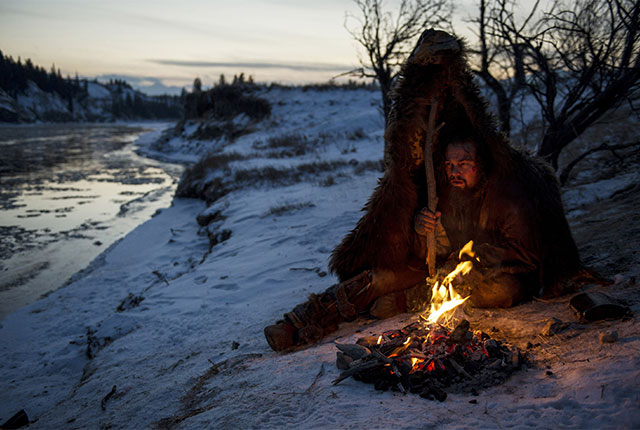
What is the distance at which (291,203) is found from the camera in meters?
9.20

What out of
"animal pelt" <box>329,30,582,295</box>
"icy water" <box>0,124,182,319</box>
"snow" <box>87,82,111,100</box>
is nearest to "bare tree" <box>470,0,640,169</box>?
"animal pelt" <box>329,30,582,295</box>

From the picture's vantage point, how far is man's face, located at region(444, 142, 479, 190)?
3312 millimetres

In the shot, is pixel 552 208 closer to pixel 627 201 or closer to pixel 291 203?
pixel 627 201

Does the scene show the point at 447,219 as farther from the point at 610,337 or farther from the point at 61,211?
the point at 61,211

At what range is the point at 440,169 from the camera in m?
3.62

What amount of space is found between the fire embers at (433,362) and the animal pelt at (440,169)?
1.04 m

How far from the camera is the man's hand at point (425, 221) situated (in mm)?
3371

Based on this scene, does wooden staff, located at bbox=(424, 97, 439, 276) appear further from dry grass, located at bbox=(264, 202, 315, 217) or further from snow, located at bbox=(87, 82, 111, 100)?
snow, located at bbox=(87, 82, 111, 100)

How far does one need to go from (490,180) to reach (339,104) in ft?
90.0

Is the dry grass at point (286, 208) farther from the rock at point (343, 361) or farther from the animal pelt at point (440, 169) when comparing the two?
the rock at point (343, 361)

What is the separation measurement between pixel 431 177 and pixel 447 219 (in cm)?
55

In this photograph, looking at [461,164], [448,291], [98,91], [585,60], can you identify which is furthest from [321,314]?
[98,91]

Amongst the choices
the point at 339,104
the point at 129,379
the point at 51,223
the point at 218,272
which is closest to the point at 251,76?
the point at 339,104

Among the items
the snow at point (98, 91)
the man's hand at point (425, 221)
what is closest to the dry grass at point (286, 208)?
the man's hand at point (425, 221)
